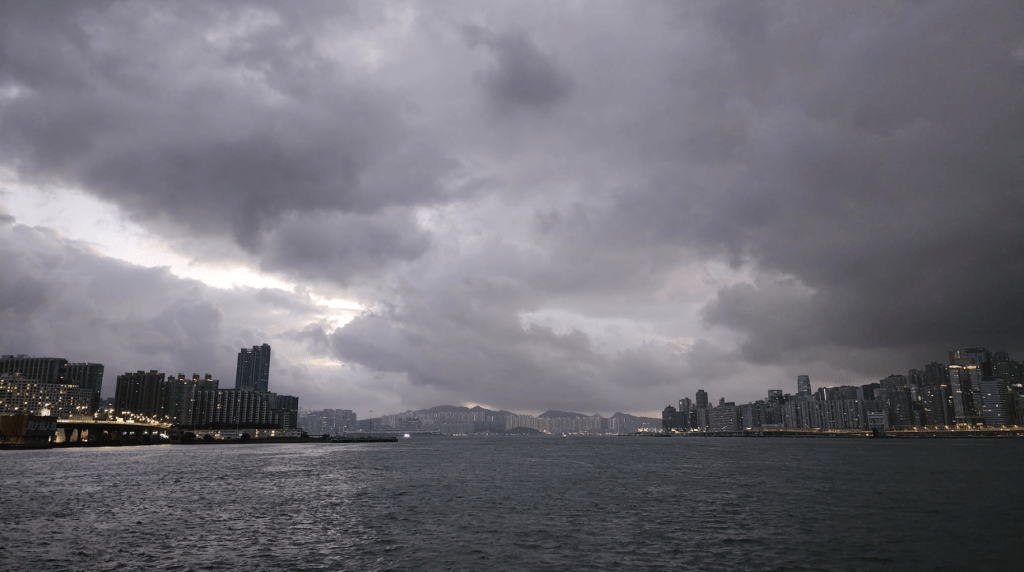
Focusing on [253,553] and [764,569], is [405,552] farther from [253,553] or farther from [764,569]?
[764,569]

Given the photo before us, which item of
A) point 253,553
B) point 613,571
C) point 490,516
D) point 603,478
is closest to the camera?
point 613,571

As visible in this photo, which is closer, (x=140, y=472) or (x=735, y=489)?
(x=735, y=489)

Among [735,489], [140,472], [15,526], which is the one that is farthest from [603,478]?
[140,472]

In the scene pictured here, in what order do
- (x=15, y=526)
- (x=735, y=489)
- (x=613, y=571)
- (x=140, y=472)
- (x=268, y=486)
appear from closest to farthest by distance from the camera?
1. (x=613, y=571)
2. (x=15, y=526)
3. (x=735, y=489)
4. (x=268, y=486)
5. (x=140, y=472)

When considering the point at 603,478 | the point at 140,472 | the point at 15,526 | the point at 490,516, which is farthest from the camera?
the point at 140,472

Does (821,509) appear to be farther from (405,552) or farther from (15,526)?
(15,526)

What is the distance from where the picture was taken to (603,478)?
88.0 metres

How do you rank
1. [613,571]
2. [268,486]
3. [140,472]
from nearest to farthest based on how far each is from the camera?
[613,571] → [268,486] → [140,472]

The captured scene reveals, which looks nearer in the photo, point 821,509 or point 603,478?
point 821,509

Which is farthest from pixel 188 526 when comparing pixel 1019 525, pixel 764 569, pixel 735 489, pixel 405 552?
pixel 1019 525

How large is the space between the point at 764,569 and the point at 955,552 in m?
15.7

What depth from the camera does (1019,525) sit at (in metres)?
46.6

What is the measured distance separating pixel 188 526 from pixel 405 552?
21821 millimetres

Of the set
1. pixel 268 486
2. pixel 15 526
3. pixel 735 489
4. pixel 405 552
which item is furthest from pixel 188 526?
pixel 735 489
